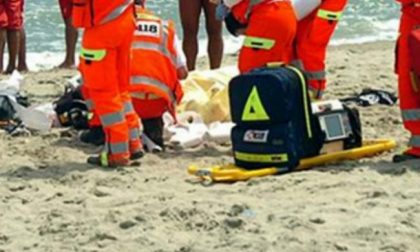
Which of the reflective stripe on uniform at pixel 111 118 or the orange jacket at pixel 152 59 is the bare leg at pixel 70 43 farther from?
the reflective stripe on uniform at pixel 111 118

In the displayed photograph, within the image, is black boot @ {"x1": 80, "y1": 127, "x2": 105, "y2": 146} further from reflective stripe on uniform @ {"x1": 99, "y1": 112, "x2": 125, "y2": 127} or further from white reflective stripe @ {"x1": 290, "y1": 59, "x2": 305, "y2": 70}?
white reflective stripe @ {"x1": 290, "y1": 59, "x2": 305, "y2": 70}

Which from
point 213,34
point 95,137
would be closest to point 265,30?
point 95,137

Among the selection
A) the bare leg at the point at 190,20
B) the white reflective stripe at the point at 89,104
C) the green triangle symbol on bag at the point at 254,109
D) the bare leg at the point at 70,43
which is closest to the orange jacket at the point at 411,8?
the green triangle symbol on bag at the point at 254,109

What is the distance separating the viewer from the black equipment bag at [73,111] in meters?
7.59

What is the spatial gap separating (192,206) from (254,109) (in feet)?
2.97

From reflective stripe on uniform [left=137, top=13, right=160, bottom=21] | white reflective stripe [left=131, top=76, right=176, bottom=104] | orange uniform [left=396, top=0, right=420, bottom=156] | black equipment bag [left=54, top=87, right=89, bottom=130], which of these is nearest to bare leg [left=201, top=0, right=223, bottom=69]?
black equipment bag [left=54, top=87, right=89, bottom=130]

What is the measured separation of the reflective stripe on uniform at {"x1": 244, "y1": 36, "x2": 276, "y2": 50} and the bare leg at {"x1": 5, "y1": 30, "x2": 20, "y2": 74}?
Answer: 4.75 metres

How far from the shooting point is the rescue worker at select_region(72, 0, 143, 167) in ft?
20.8

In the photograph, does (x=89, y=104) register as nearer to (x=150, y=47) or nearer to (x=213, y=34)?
(x=150, y=47)

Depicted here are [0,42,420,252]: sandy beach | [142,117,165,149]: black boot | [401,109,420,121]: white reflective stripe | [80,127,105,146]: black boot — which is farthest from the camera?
[80,127,105,146]: black boot

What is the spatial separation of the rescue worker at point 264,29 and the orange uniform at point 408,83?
0.74m

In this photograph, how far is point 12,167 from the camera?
6566 mm

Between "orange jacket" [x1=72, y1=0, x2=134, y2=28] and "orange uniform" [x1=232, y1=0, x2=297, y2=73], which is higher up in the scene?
"orange jacket" [x1=72, y1=0, x2=134, y2=28]

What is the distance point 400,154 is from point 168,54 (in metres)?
1.62
